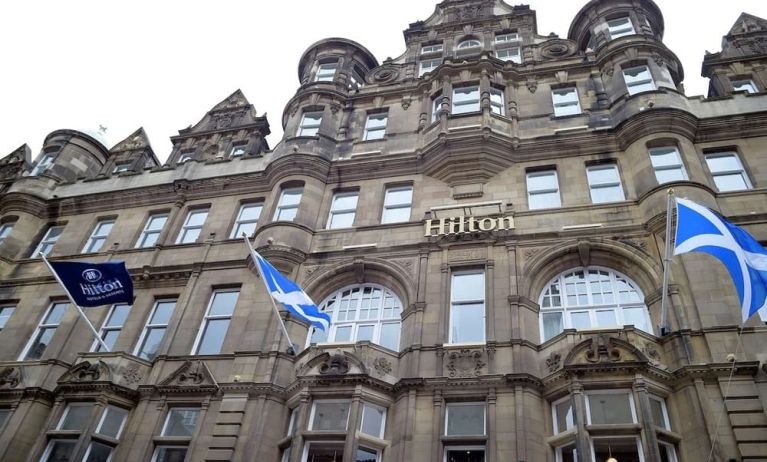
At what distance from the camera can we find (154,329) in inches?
866

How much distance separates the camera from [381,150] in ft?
83.1

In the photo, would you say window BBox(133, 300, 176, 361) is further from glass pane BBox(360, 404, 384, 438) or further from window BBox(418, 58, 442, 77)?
window BBox(418, 58, 442, 77)

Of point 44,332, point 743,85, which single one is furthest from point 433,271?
point 743,85

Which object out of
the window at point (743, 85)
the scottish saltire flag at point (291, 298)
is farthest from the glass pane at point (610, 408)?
the window at point (743, 85)

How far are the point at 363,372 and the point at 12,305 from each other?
1750 cm

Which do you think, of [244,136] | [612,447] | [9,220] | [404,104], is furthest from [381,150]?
[9,220]

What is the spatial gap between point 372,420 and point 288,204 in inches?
421

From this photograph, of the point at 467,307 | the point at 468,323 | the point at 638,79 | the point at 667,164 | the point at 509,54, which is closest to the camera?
the point at 468,323

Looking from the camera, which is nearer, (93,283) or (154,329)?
(93,283)

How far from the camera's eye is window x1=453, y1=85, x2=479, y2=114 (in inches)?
1007

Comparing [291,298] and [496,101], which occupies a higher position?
[496,101]

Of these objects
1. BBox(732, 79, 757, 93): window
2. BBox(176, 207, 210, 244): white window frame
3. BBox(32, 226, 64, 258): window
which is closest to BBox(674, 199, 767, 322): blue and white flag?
BBox(732, 79, 757, 93): window

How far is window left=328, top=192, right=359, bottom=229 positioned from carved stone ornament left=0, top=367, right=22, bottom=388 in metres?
12.3

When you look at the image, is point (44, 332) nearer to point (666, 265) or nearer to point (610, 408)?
point (610, 408)
